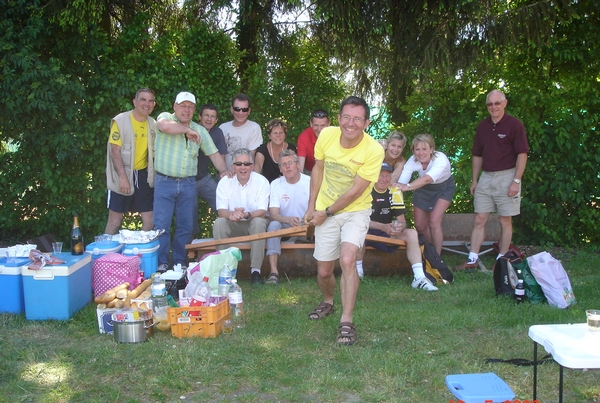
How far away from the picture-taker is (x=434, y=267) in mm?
6215

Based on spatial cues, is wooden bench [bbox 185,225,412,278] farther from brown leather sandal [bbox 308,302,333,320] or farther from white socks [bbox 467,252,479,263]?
brown leather sandal [bbox 308,302,333,320]

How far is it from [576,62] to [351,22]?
10.0 feet

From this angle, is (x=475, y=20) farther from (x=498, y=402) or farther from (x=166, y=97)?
(x=498, y=402)

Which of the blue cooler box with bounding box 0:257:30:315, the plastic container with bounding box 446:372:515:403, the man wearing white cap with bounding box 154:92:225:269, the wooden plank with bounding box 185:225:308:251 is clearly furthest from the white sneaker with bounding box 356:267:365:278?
the plastic container with bounding box 446:372:515:403

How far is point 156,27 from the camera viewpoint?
892cm

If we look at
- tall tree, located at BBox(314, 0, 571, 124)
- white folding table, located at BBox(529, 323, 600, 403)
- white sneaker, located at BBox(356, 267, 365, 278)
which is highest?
tall tree, located at BBox(314, 0, 571, 124)

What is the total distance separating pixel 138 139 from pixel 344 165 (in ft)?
9.02


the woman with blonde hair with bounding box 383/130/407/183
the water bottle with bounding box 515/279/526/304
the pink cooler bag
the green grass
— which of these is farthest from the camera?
the woman with blonde hair with bounding box 383/130/407/183

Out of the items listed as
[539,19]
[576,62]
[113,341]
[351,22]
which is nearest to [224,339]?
[113,341]

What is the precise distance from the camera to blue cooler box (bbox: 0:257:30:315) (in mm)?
5027

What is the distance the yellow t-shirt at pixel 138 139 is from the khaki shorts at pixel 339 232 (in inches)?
99.3

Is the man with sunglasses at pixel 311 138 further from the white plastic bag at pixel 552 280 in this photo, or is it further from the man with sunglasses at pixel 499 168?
the white plastic bag at pixel 552 280

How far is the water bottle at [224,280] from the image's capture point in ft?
16.3

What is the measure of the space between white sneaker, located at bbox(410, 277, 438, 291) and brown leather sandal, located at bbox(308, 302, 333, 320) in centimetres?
121
